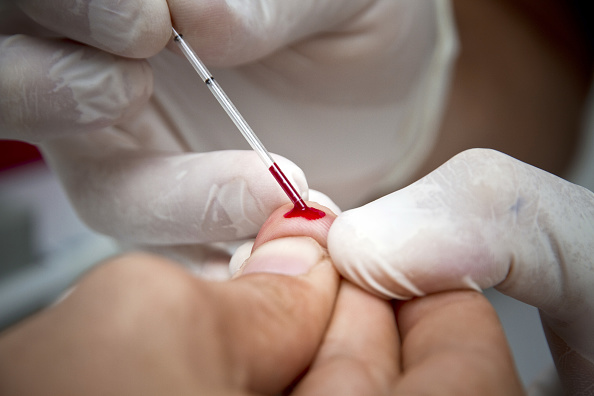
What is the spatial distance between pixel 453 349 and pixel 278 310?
15cm

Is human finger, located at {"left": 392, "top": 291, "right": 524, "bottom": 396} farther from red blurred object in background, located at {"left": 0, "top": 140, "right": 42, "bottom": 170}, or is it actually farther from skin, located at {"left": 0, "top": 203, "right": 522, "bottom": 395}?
red blurred object in background, located at {"left": 0, "top": 140, "right": 42, "bottom": 170}

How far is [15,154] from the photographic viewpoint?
1552 millimetres

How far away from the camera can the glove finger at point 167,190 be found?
729 millimetres

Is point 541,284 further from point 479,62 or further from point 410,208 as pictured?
point 479,62

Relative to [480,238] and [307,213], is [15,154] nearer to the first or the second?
[307,213]

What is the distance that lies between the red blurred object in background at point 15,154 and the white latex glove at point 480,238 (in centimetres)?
141

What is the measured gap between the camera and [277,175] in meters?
0.66

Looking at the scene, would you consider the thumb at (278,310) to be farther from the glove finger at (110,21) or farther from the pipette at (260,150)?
the glove finger at (110,21)

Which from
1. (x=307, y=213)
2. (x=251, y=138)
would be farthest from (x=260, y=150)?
(x=307, y=213)

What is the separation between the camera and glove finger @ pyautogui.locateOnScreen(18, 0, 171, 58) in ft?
2.03

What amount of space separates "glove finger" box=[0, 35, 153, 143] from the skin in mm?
366

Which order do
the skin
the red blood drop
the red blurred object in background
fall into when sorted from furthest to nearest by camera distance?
the red blurred object in background, the red blood drop, the skin

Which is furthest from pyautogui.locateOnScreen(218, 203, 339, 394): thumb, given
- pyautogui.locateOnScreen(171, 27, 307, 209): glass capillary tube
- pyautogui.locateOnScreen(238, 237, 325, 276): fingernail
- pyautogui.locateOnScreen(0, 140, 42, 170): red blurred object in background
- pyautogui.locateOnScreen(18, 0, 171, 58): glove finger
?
pyautogui.locateOnScreen(0, 140, 42, 170): red blurred object in background

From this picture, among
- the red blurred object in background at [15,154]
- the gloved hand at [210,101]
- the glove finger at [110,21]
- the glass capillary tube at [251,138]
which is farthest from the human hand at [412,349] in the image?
the red blurred object in background at [15,154]
